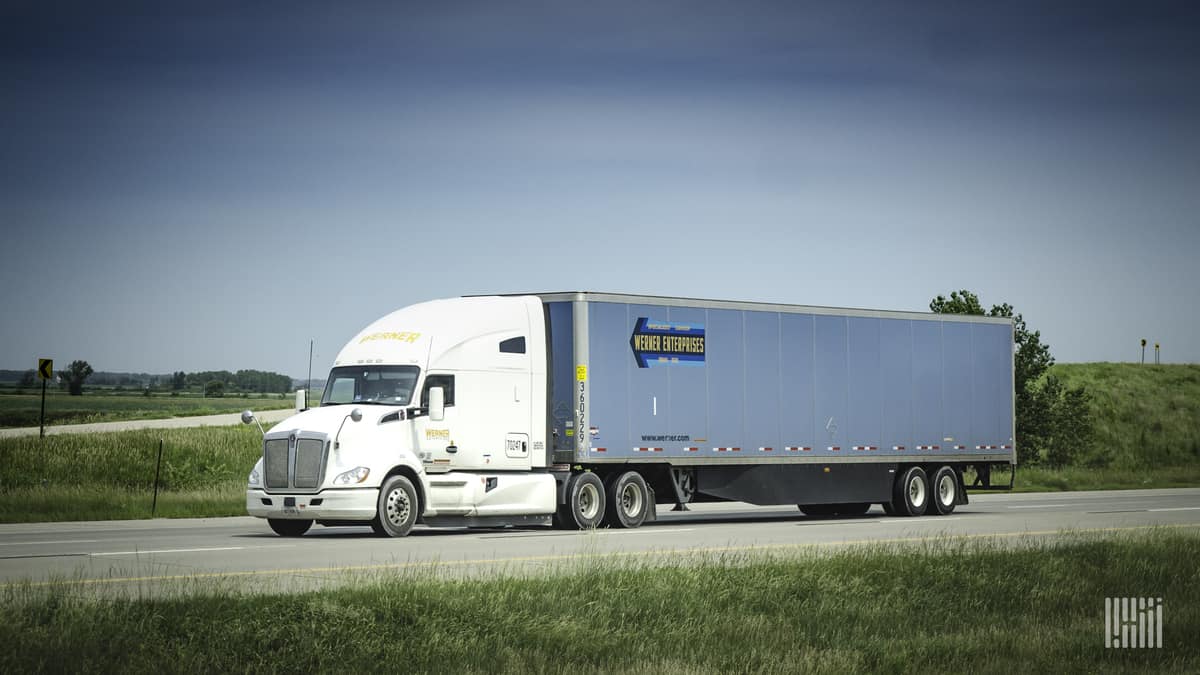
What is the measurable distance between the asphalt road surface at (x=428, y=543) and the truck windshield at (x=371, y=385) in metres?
2.21

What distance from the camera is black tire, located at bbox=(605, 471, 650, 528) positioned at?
26156 millimetres

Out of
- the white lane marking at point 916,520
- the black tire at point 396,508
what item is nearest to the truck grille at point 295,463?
the black tire at point 396,508

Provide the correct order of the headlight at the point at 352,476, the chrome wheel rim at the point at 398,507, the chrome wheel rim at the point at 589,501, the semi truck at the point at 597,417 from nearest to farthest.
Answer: the headlight at the point at 352,476
the chrome wheel rim at the point at 398,507
the semi truck at the point at 597,417
the chrome wheel rim at the point at 589,501

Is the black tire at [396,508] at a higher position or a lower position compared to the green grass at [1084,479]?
higher

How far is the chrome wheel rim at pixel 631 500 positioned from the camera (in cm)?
2642

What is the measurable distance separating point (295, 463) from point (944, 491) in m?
15.1

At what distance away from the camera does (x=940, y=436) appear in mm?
31969

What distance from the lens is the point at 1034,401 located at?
50656 millimetres

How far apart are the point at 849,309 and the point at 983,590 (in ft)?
50.3

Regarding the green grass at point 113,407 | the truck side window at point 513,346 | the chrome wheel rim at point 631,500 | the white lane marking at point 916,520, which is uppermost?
the truck side window at point 513,346

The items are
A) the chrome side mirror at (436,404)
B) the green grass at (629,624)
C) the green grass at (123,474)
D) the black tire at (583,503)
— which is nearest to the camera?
the green grass at (629,624)

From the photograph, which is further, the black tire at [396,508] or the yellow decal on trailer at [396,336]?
the yellow decal on trailer at [396,336]

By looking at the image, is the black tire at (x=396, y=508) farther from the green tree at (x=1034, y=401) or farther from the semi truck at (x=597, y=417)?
the green tree at (x=1034, y=401)

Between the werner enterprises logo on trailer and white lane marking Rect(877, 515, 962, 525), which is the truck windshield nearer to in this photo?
the werner enterprises logo on trailer
